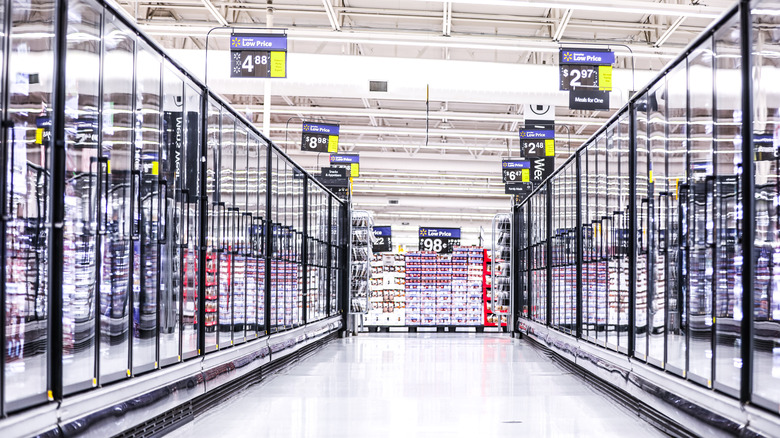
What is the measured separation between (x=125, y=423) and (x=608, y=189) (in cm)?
577

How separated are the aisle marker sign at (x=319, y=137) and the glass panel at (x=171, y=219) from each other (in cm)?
1039

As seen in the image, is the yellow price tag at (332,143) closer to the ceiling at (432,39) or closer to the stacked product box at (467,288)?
the ceiling at (432,39)

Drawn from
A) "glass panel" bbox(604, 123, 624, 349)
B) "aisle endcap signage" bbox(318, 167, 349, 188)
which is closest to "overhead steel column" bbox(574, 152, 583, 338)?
"glass panel" bbox(604, 123, 624, 349)

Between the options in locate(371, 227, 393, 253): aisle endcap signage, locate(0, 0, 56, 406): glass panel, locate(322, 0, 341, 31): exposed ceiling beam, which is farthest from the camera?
locate(371, 227, 393, 253): aisle endcap signage

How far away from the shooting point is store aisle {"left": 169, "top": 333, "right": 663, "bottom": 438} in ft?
21.3

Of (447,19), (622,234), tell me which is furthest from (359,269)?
(622,234)

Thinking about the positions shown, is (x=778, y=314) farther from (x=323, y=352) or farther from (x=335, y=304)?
(x=335, y=304)

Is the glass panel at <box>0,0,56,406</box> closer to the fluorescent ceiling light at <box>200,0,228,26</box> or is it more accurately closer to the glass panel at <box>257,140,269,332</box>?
the glass panel at <box>257,140,269,332</box>

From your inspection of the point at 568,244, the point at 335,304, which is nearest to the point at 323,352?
the point at 335,304

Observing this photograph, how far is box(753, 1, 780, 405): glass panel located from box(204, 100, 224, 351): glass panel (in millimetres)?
4778

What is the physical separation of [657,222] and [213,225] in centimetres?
409

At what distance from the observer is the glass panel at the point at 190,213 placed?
702cm

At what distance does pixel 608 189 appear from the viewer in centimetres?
894

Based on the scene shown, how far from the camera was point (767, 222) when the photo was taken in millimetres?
7602
